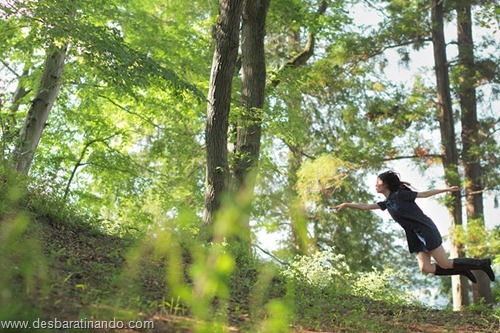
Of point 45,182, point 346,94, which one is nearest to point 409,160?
point 346,94

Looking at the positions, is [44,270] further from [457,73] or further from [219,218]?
[457,73]

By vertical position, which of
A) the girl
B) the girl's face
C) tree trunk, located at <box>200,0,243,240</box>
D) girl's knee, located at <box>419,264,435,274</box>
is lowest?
girl's knee, located at <box>419,264,435,274</box>

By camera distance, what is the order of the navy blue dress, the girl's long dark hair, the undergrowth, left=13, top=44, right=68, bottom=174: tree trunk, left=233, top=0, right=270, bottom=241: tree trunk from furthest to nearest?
left=13, top=44, right=68, bottom=174: tree trunk → left=233, top=0, right=270, bottom=241: tree trunk → the girl's long dark hair → the navy blue dress → the undergrowth

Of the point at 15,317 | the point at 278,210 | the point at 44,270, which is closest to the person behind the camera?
the point at 15,317

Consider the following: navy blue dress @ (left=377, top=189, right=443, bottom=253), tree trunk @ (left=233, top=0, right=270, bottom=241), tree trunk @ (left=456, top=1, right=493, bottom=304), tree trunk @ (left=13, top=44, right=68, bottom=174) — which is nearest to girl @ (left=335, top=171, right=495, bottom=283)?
navy blue dress @ (left=377, top=189, right=443, bottom=253)

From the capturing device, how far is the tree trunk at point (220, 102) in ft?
35.3

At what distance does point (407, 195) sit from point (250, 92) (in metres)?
5.80

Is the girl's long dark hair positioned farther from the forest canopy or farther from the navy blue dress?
the forest canopy

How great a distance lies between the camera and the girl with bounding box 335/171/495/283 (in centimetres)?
765

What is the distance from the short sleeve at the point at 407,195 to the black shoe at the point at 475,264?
1.05 m

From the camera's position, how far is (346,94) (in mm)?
21375

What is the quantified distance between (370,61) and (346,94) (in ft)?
9.87

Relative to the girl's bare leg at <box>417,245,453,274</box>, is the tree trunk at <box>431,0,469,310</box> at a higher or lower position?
higher

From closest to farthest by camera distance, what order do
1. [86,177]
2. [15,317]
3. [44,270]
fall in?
1. [15,317]
2. [44,270]
3. [86,177]
